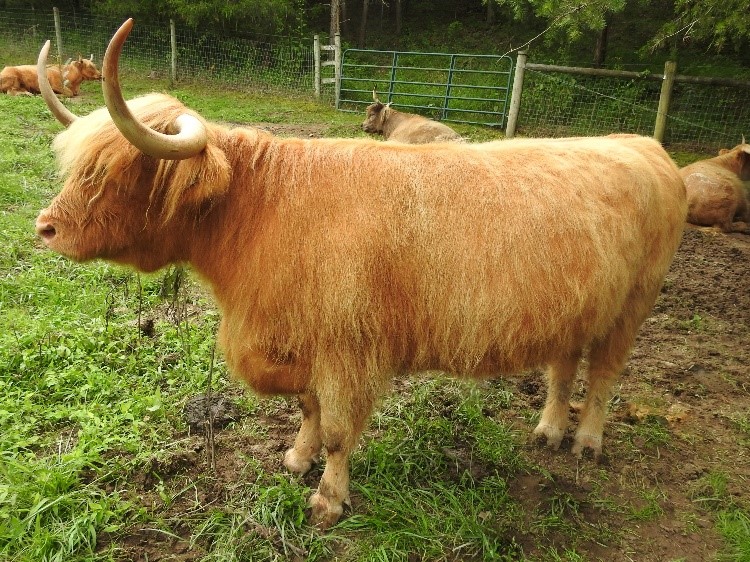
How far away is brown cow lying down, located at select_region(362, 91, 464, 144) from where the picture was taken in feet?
38.4

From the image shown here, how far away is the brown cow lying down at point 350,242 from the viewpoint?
90.7 inches

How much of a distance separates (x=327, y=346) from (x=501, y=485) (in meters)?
1.44

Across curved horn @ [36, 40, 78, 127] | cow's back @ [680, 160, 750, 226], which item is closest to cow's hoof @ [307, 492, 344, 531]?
Answer: curved horn @ [36, 40, 78, 127]

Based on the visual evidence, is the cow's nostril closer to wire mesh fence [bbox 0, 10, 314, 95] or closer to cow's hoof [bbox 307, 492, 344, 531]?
cow's hoof [bbox 307, 492, 344, 531]

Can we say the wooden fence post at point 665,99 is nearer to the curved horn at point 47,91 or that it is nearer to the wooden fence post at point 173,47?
the curved horn at point 47,91

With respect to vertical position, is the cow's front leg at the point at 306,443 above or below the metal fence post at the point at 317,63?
below

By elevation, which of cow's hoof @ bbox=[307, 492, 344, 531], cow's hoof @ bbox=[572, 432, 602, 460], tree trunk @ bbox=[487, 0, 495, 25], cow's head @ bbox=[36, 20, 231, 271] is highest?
tree trunk @ bbox=[487, 0, 495, 25]

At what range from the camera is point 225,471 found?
9.96ft

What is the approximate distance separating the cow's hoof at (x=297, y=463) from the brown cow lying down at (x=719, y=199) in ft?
23.8

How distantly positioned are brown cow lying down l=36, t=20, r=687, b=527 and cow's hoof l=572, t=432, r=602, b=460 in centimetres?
104

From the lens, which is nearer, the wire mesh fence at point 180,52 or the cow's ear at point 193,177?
the cow's ear at point 193,177

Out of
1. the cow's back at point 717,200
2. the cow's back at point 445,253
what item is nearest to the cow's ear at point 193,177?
the cow's back at point 445,253

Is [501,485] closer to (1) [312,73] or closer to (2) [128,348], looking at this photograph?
(2) [128,348]

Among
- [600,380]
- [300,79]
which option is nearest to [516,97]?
[300,79]
